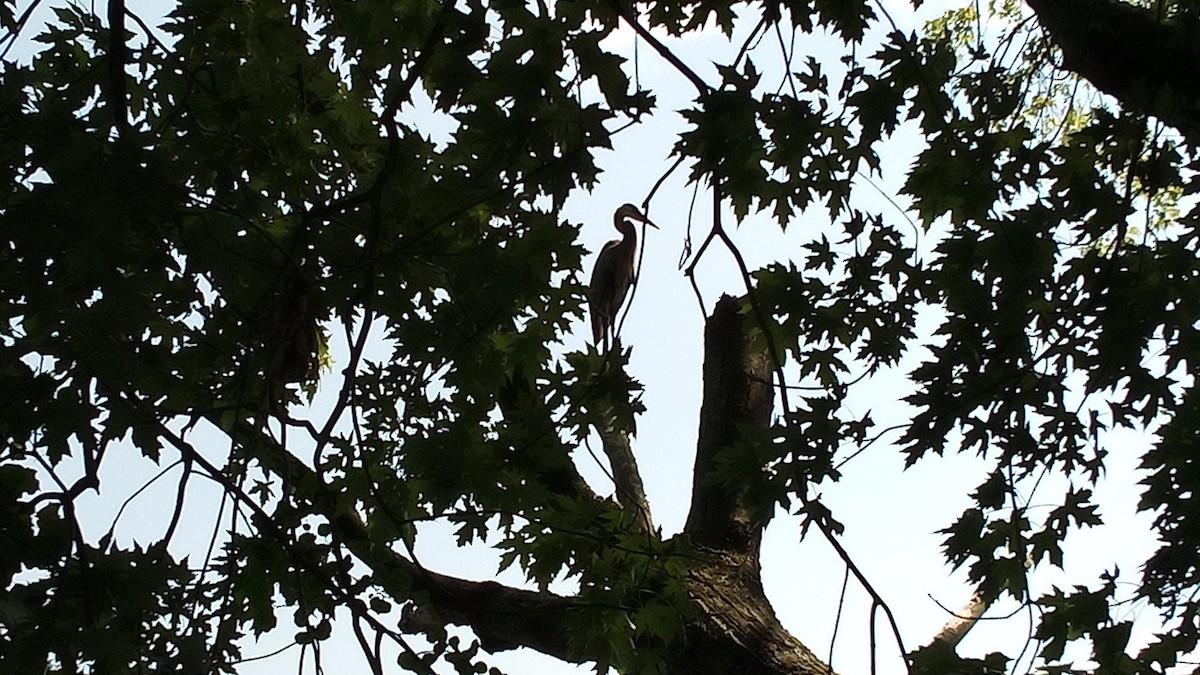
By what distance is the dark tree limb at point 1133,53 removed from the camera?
252 centimetres

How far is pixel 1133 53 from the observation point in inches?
124

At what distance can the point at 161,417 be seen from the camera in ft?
6.43

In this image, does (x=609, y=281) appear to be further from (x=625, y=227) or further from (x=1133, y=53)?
(x=1133, y=53)

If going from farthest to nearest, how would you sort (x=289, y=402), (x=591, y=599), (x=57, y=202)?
(x=289, y=402) → (x=591, y=599) → (x=57, y=202)

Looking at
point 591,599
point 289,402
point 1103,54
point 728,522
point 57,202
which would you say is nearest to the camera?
point 57,202

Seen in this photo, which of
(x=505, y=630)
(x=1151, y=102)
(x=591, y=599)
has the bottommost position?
(x=591, y=599)

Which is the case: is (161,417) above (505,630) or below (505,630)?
below

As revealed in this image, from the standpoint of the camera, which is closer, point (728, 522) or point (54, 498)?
point (54, 498)

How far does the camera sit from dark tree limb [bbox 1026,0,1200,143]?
252 cm

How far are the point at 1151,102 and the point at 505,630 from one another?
8.61 feet

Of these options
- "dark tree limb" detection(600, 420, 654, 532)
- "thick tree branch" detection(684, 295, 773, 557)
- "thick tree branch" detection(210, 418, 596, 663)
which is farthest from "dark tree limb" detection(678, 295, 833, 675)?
"thick tree branch" detection(210, 418, 596, 663)

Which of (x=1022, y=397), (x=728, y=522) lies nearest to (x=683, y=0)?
(x=1022, y=397)

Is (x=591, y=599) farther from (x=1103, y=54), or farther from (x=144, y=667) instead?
(x=1103, y=54)

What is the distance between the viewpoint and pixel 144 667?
205 cm
